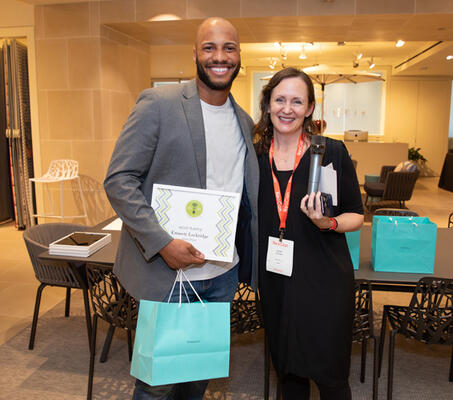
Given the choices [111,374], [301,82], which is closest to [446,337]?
[301,82]

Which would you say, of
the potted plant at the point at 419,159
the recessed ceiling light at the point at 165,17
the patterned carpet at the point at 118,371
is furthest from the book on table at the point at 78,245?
the potted plant at the point at 419,159

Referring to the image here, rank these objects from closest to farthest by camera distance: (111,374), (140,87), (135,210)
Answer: (135,210)
(111,374)
(140,87)

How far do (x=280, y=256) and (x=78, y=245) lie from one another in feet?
4.62

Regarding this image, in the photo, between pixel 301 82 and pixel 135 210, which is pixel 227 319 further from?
pixel 301 82

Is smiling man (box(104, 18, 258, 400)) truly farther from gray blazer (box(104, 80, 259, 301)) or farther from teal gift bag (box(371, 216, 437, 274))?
teal gift bag (box(371, 216, 437, 274))

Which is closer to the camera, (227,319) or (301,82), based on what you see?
A: (227,319)

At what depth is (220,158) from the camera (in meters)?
1.70

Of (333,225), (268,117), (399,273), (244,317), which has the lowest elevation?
(244,317)

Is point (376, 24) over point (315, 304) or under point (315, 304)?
over

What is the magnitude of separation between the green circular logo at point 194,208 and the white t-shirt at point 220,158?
0.12 m

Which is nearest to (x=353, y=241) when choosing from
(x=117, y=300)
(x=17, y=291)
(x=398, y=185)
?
(x=117, y=300)

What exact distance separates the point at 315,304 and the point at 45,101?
220 inches

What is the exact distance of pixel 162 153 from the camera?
5.21ft

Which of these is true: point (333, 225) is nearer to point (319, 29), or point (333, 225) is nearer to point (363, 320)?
point (363, 320)
